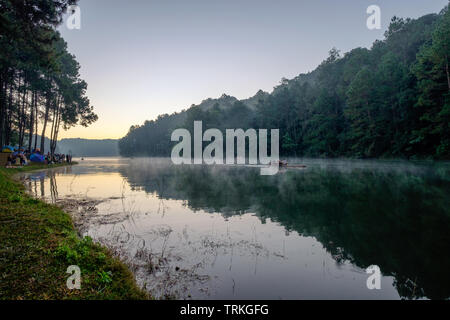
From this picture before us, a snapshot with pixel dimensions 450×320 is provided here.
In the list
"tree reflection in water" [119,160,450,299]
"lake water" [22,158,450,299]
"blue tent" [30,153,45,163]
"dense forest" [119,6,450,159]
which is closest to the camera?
"lake water" [22,158,450,299]

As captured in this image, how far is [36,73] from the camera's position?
120 ft

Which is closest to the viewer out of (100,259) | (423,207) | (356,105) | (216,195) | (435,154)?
(100,259)

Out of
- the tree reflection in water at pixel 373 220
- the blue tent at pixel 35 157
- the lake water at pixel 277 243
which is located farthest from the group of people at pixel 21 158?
the tree reflection in water at pixel 373 220

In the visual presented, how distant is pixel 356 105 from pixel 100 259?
68.9 m

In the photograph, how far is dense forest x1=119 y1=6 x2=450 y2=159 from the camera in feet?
139

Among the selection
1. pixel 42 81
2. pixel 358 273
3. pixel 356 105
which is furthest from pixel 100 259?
pixel 356 105

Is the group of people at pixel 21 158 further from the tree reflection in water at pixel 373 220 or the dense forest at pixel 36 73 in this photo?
the tree reflection in water at pixel 373 220

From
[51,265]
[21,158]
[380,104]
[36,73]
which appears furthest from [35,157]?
[380,104]

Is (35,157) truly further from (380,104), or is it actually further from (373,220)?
(380,104)

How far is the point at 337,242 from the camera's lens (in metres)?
7.65

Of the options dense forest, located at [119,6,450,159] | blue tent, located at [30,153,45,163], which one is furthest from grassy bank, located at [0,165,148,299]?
dense forest, located at [119,6,450,159]

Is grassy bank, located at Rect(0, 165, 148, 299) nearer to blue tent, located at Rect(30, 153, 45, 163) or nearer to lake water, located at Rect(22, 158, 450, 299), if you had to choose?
lake water, located at Rect(22, 158, 450, 299)

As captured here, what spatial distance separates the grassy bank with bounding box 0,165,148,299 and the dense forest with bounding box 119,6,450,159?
50159 millimetres

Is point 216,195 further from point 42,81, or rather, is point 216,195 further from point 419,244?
point 42,81
